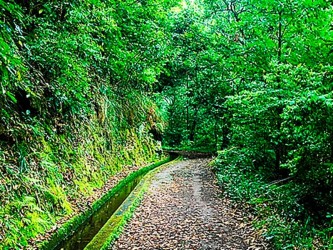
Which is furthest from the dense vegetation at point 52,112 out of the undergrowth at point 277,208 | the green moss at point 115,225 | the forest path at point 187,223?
the undergrowth at point 277,208

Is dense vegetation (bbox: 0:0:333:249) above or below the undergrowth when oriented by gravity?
above

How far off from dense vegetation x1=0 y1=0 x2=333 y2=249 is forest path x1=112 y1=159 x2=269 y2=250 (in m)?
0.51

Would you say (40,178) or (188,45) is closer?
(40,178)

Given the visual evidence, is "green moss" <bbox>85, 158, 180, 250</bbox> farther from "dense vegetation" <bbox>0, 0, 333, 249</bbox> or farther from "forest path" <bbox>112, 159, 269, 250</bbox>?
"dense vegetation" <bbox>0, 0, 333, 249</bbox>

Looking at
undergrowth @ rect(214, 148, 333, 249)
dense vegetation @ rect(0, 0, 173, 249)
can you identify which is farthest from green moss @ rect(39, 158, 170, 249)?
undergrowth @ rect(214, 148, 333, 249)

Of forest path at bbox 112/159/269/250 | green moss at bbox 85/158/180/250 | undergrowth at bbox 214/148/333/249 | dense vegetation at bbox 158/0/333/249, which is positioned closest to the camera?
undergrowth at bbox 214/148/333/249

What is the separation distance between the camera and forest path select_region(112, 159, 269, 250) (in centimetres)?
605

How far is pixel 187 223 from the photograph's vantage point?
284 inches

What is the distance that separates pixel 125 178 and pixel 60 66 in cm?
603

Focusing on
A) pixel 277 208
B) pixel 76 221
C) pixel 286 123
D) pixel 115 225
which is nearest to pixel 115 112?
pixel 76 221

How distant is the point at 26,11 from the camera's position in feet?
27.0

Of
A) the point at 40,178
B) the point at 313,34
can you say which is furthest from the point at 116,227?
the point at 313,34

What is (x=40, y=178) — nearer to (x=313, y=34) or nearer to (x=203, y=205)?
(x=203, y=205)

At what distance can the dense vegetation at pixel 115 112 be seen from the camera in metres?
5.98
